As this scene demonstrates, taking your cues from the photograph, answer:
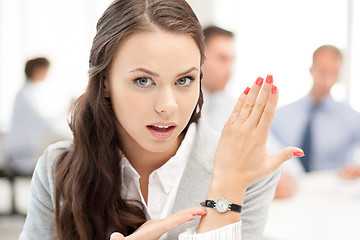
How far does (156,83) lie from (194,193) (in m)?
0.35

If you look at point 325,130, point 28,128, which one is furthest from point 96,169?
point 28,128

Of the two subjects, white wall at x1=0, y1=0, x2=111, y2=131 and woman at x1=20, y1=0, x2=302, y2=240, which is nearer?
woman at x1=20, y1=0, x2=302, y2=240

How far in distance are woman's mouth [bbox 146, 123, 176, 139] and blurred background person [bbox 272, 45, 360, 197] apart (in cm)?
241

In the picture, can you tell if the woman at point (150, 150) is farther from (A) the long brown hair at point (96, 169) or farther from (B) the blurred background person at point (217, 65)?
(B) the blurred background person at point (217, 65)

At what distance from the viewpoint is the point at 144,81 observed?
3.59ft

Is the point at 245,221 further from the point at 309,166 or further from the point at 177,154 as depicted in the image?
the point at 309,166

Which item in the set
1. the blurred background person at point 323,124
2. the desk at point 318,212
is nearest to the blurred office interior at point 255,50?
the desk at point 318,212

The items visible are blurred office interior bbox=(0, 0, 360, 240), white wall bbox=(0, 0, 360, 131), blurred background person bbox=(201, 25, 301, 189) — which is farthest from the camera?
white wall bbox=(0, 0, 360, 131)

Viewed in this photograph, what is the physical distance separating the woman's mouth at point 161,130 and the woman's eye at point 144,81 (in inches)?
4.0

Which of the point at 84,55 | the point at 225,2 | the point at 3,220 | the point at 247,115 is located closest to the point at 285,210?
the point at 247,115

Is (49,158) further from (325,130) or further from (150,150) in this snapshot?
(325,130)

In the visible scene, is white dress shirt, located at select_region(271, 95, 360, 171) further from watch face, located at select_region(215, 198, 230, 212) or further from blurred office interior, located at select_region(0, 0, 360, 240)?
watch face, located at select_region(215, 198, 230, 212)

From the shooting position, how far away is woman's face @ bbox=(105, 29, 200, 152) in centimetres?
106

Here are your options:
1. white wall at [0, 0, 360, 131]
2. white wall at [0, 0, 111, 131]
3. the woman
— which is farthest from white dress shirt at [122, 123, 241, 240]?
white wall at [0, 0, 111, 131]
